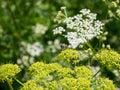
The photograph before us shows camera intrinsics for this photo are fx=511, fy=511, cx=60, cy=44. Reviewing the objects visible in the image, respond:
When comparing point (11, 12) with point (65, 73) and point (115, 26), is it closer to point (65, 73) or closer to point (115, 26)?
point (115, 26)

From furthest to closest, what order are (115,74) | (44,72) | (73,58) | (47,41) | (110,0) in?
(47,41), (115,74), (110,0), (73,58), (44,72)

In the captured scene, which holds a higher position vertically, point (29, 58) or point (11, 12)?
point (11, 12)

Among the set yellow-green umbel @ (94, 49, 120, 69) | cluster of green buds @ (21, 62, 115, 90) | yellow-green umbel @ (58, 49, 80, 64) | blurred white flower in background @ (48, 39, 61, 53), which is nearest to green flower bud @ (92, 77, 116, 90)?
cluster of green buds @ (21, 62, 115, 90)

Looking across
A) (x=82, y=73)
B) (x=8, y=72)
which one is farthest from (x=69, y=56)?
(x=8, y=72)

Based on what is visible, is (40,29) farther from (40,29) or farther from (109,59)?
(109,59)

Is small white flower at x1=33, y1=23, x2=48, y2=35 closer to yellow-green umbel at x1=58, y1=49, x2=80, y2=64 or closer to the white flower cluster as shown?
the white flower cluster

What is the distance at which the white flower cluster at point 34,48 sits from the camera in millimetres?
5594

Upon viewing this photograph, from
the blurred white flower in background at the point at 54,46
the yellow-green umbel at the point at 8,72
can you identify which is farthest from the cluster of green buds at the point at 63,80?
the blurred white flower in background at the point at 54,46

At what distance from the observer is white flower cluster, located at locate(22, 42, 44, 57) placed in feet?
18.4

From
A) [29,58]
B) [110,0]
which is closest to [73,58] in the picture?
[110,0]

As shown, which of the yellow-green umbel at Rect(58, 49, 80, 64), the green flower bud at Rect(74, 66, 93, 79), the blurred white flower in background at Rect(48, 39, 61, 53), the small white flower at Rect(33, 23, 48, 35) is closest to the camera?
the green flower bud at Rect(74, 66, 93, 79)

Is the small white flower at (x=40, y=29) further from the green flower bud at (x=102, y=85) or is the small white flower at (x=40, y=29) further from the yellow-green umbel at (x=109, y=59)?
the green flower bud at (x=102, y=85)

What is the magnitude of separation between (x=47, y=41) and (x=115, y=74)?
124 cm

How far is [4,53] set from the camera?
5664 millimetres
